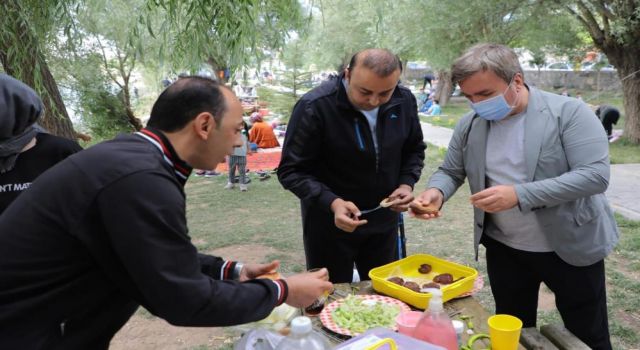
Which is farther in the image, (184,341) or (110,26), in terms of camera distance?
(110,26)

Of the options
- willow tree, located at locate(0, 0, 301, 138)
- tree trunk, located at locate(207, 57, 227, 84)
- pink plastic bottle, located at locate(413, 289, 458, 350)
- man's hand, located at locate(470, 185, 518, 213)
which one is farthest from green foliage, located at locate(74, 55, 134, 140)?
pink plastic bottle, located at locate(413, 289, 458, 350)

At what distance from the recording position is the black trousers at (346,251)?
257 cm

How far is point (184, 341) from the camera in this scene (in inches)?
140

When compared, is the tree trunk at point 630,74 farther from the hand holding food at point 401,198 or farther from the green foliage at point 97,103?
the green foliage at point 97,103

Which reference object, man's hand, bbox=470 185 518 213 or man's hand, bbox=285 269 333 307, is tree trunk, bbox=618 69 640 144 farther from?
man's hand, bbox=285 269 333 307

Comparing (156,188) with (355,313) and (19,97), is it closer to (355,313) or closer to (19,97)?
(355,313)

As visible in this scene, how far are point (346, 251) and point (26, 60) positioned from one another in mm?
2638

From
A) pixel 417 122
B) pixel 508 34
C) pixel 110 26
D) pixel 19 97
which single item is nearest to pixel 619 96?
pixel 508 34

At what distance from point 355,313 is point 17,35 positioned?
A: 9.44 feet

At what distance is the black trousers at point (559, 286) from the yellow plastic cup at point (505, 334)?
595 millimetres

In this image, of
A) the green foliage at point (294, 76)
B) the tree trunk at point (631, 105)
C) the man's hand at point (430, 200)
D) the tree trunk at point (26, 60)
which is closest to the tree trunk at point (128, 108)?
the green foliage at point (294, 76)

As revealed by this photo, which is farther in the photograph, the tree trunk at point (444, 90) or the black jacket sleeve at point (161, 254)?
the tree trunk at point (444, 90)

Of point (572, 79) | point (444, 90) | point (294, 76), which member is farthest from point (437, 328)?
point (572, 79)

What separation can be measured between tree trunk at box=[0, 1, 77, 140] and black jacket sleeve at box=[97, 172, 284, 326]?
2.56 meters
